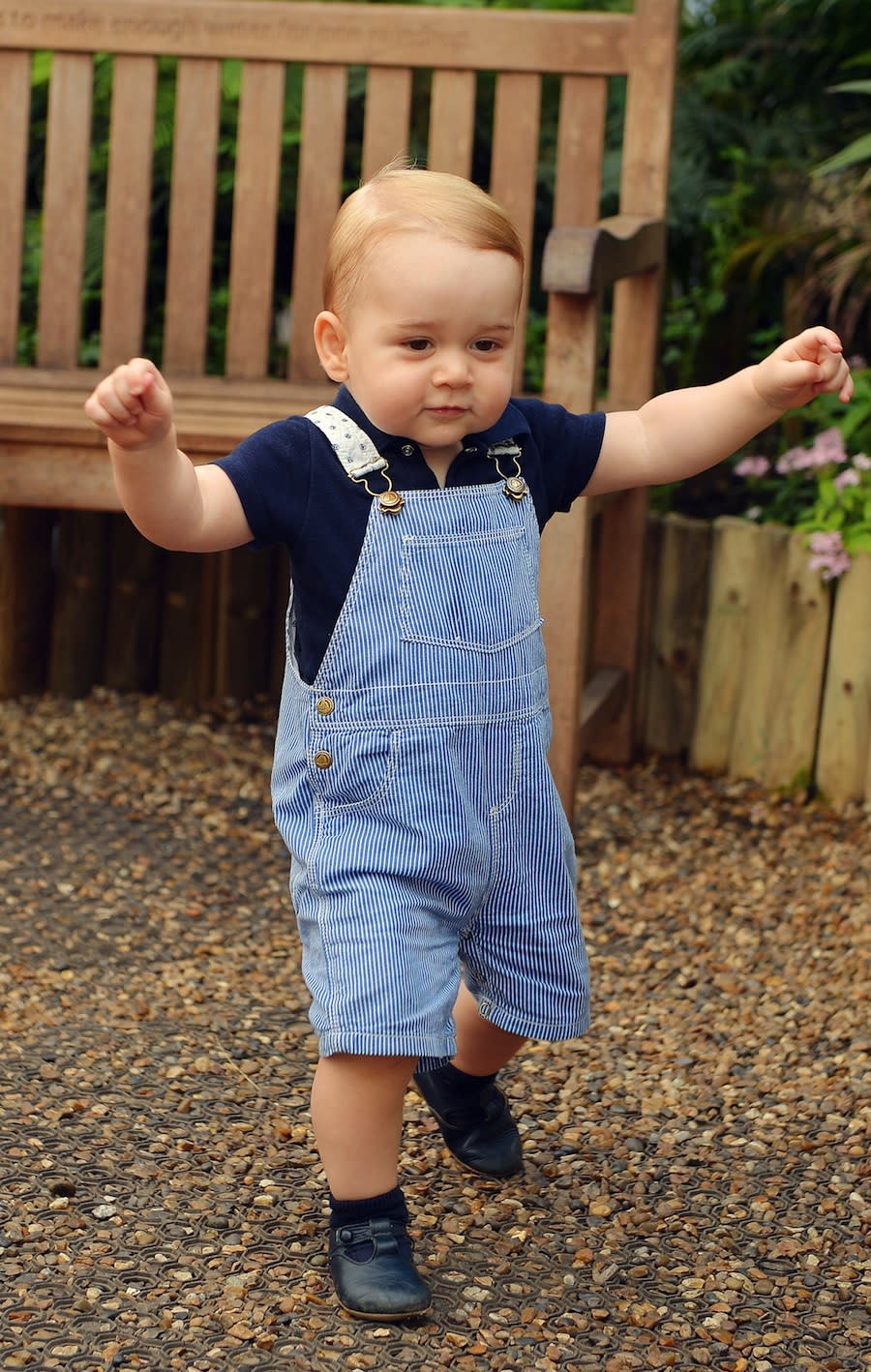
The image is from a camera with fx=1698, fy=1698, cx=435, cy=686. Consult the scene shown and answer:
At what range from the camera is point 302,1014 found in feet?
8.50

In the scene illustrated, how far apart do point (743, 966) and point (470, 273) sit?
1.52 metres

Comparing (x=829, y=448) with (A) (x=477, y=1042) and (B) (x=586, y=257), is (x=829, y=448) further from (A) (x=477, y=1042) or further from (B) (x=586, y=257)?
(A) (x=477, y=1042)

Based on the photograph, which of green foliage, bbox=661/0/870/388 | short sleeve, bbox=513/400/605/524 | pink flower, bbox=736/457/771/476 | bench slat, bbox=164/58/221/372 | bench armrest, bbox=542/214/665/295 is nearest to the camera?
short sleeve, bbox=513/400/605/524

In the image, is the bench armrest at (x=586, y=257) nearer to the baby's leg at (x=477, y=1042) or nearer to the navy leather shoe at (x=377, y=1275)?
the baby's leg at (x=477, y=1042)

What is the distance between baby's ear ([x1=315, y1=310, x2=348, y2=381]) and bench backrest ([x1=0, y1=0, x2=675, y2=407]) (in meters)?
1.72

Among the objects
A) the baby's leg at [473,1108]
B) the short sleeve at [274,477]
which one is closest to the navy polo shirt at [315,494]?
the short sleeve at [274,477]

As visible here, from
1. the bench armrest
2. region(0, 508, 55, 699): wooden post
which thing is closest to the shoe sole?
the bench armrest

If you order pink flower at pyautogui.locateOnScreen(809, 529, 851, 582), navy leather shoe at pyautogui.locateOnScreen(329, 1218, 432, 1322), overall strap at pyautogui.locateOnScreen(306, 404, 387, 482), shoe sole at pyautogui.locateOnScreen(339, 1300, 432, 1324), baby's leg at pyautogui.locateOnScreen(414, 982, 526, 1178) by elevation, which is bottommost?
shoe sole at pyautogui.locateOnScreen(339, 1300, 432, 1324)

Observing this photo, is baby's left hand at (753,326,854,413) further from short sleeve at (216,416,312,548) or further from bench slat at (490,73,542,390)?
bench slat at (490,73,542,390)

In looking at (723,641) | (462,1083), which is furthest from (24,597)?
(462,1083)

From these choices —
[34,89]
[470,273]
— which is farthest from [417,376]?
[34,89]

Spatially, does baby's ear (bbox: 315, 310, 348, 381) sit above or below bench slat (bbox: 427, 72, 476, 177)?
below

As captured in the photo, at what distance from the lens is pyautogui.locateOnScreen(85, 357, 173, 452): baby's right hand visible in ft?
5.05

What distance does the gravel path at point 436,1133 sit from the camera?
1806mm
